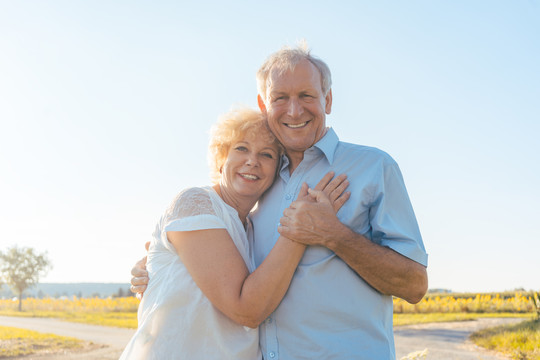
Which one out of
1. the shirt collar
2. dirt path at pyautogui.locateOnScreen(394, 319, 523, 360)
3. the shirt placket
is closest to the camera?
the shirt placket

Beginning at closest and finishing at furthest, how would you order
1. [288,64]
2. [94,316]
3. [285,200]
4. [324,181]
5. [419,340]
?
1. [324,181]
2. [285,200]
3. [288,64]
4. [419,340]
5. [94,316]

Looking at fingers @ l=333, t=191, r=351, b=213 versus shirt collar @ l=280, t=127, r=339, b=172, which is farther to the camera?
shirt collar @ l=280, t=127, r=339, b=172

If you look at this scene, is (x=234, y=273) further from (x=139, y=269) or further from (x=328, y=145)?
(x=328, y=145)

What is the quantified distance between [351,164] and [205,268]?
111 cm

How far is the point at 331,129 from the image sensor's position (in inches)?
131

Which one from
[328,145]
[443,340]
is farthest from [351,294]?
[443,340]

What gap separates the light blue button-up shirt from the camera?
276 centimetres

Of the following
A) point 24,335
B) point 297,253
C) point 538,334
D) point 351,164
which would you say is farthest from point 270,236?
point 24,335

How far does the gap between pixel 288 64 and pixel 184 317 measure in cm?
171

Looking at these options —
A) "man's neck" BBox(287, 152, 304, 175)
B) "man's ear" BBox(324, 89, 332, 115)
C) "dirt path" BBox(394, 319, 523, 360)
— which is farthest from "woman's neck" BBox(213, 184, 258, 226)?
"dirt path" BBox(394, 319, 523, 360)

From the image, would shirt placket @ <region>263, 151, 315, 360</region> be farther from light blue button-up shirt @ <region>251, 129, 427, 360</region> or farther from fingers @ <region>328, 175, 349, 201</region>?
fingers @ <region>328, 175, 349, 201</region>

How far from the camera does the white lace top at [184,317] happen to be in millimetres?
2705

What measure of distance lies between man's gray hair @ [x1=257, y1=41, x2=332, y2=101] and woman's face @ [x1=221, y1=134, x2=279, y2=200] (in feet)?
1.24

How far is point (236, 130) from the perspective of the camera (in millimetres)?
3279
